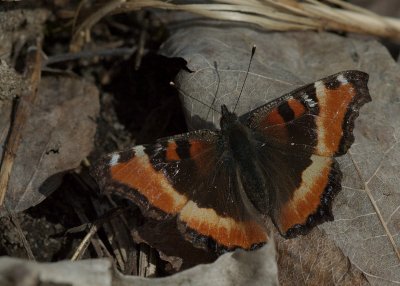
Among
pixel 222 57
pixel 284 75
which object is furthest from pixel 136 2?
pixel 284 75

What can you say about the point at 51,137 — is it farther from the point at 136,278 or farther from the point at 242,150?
the point at 136,278

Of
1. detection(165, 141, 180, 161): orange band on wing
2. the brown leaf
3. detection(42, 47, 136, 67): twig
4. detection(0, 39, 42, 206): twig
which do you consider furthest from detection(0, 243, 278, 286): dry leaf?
detection(42, 47, 136, 67): twig

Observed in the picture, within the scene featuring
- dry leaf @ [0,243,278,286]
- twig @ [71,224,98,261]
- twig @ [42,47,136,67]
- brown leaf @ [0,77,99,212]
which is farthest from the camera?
twig @ [42,47,136,67]

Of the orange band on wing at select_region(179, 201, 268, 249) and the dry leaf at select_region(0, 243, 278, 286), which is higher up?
the dry leaf at select_region(0, 243, 278, 286)

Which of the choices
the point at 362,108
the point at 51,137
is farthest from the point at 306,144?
the point at 51,137

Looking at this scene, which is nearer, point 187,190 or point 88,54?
point 187,190

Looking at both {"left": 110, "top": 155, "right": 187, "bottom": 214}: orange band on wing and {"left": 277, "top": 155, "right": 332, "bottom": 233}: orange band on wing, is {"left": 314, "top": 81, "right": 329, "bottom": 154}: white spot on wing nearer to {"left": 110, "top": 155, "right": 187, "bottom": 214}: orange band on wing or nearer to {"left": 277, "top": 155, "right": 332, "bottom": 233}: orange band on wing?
{"left": 277, "top": 155, "right": 332, "bottom": 233}: orange band on wing

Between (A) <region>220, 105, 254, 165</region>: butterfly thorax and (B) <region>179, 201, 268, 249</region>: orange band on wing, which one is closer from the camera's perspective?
(B) <region>179, 201, 268, 249</region>: orange band on wing

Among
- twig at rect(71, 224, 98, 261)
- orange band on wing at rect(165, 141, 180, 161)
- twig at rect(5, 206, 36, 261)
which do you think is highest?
orange band on wing at rect(165, 141, 180, 161)
